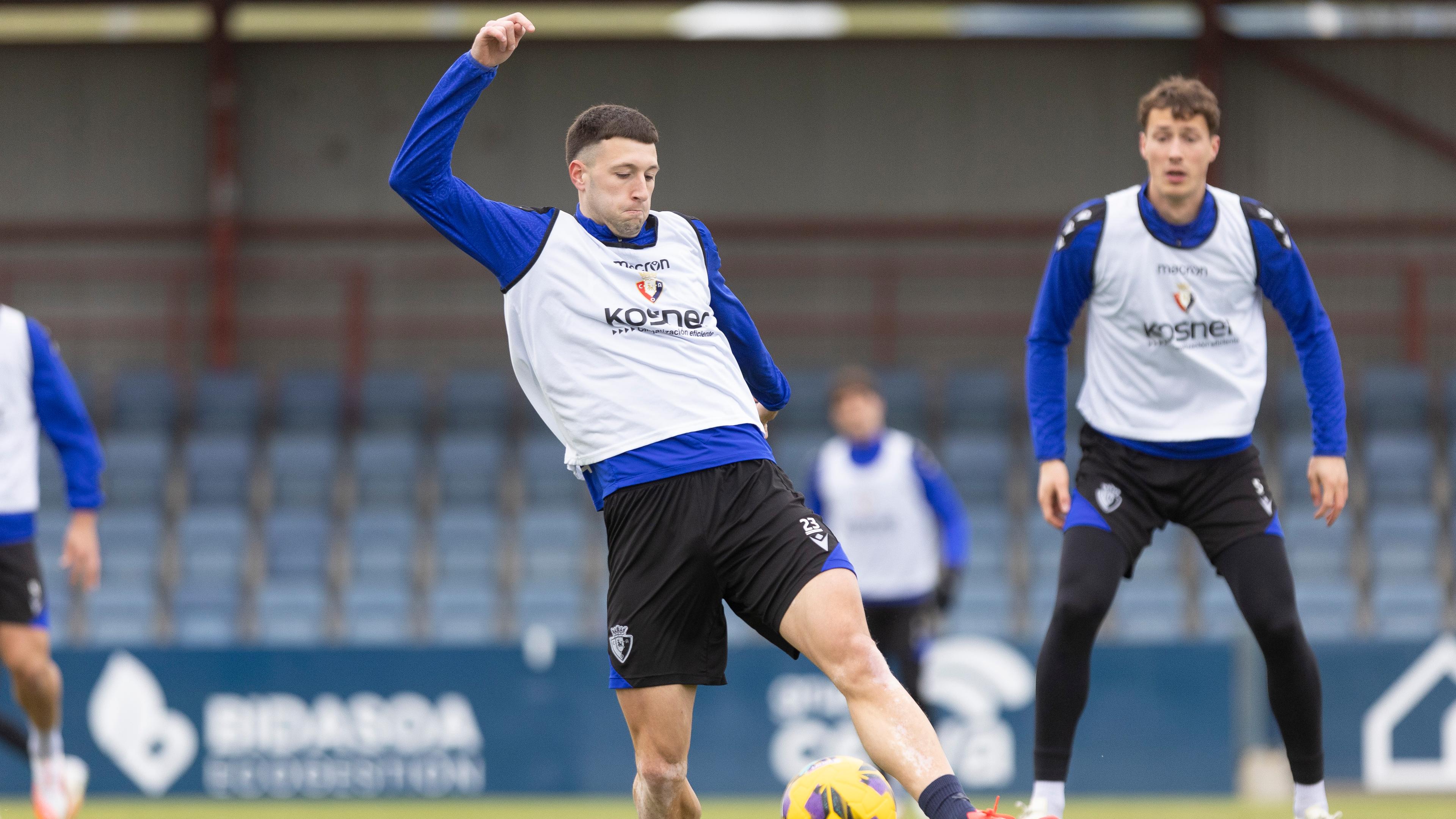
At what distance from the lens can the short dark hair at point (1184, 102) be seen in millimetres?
5434

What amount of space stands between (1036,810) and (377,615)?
8.98 m

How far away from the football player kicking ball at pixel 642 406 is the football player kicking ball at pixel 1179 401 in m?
1.18

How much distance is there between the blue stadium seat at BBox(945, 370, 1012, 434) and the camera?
628 inches

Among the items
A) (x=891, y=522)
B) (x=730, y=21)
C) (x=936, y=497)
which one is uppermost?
(x=730, y=21)

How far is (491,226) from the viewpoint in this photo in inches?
190

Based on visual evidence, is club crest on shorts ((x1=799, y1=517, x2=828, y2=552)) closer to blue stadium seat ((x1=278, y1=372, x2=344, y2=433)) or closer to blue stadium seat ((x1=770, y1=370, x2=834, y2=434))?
blue stadium seat ((x1=770, y1=370, x2=834, y2=434))

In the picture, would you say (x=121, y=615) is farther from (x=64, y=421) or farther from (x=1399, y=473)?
(x=1399, y=473)

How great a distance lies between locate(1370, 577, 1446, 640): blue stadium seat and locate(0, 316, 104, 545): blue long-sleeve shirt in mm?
9517

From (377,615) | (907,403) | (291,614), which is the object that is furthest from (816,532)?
(907,403)

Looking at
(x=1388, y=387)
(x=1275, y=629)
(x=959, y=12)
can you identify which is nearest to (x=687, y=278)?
(x=1275, y=629)

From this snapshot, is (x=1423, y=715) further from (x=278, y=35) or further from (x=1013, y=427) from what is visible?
(x=278, y=35)

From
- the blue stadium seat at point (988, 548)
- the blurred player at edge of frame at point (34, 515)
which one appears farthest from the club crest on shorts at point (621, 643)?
the blue stadium seat at point (988, 548)

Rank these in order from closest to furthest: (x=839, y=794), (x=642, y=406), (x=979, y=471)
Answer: (x=642, y=406) < (x=839, y=794) < (x=979, y=471)

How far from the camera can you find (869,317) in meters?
17.5
